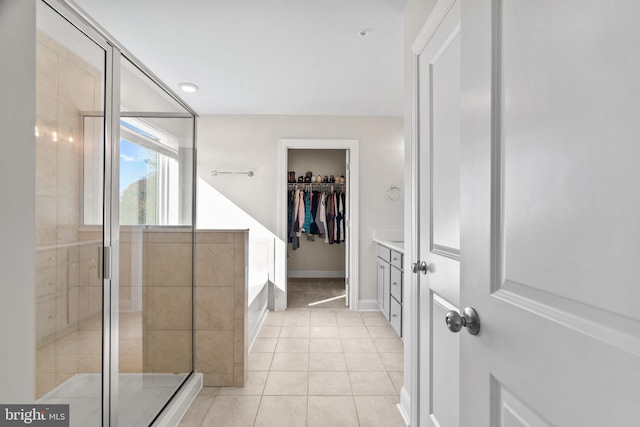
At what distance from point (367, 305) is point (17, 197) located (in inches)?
147

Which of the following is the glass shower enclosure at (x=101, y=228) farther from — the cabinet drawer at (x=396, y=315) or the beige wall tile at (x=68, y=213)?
the cabinet drawer at (x=396, y=315)

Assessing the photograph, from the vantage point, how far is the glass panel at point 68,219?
104 centimetres

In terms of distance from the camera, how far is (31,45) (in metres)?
0.85

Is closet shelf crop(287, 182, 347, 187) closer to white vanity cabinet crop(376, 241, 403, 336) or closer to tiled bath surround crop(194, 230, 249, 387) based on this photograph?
white vanity cabinet crop(376, 241, 403, 336)

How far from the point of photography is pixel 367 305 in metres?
4.12

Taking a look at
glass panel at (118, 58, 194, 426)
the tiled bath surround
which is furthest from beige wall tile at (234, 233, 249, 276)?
glass panel at (118, 58, 194, 426)

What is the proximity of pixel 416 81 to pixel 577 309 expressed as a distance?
145 centimetres

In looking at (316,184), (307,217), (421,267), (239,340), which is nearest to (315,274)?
(307,217)

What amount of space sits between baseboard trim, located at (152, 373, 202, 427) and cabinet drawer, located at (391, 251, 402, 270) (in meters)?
1.77

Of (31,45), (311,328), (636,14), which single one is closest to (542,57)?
(636,14)

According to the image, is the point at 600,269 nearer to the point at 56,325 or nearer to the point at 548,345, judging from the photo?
the point at 548,345

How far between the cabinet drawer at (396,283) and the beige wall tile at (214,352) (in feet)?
4.94

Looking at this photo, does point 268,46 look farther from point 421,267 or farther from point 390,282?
point 390,282

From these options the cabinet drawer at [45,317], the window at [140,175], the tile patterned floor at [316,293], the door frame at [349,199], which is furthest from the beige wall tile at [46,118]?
the tile patterned floor at [316,293]
